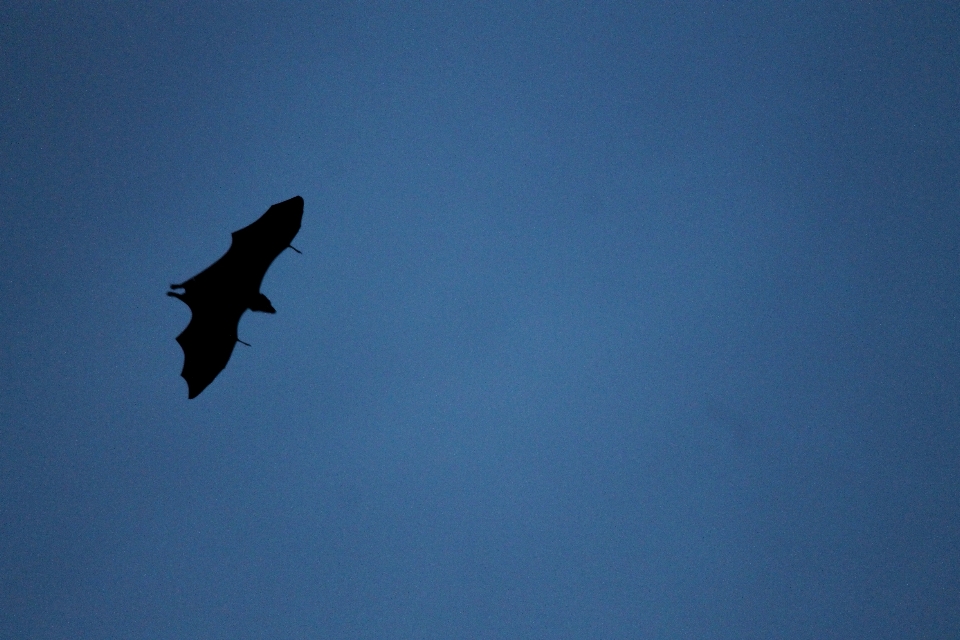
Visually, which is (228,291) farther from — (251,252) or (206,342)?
(206,342)

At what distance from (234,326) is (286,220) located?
1633mm

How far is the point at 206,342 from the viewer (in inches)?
338

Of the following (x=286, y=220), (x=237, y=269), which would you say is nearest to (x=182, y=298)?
(x=237, y=269)

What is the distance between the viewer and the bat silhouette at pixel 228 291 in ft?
26.5

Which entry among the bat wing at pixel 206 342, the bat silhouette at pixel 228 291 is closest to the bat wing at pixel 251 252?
the bat silhouette at pixel 228 291

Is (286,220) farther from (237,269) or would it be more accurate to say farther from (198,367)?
(198,367)

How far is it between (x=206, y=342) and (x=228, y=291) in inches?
32.4

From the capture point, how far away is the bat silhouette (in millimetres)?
8086

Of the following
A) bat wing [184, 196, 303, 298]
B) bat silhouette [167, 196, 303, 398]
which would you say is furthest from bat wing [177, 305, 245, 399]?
bat wing [184, 196, 303, 298]

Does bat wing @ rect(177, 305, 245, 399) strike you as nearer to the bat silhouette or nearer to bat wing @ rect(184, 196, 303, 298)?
the bat silhouette

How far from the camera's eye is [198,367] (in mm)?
8641

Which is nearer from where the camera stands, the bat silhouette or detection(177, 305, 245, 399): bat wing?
the bat silhouette

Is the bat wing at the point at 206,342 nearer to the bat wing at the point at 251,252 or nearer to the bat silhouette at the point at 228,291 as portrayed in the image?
the bat silhouette at the point at 228,291

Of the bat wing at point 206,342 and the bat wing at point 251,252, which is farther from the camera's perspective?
the bat wing at point 206,342
